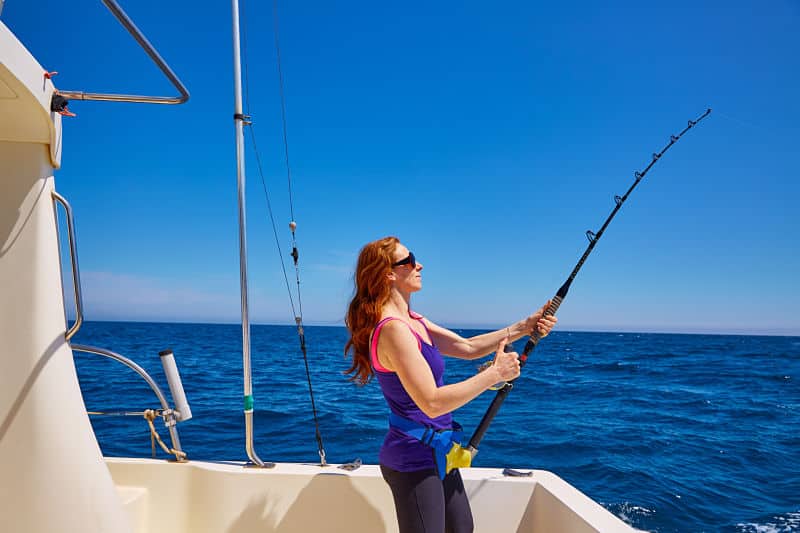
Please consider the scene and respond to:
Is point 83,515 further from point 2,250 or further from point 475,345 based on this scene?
point 475,345

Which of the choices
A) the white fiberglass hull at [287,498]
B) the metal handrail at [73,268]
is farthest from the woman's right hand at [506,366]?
the metal handrail at [73,268]

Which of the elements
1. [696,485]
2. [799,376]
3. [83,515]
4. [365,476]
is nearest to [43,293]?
[83,515]

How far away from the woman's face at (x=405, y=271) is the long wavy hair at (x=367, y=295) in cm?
2

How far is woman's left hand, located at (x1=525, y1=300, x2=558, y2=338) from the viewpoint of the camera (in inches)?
73.8

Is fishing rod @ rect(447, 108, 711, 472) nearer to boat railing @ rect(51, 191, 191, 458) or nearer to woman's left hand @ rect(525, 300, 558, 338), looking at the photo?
woman's left hand @ rect(525, 300, 558, 338)

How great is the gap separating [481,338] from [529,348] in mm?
206

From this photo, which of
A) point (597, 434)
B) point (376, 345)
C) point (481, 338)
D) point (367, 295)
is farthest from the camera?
point (597, 434)

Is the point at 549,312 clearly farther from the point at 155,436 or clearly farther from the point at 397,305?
the point at 155,436

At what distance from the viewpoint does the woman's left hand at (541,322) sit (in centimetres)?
188

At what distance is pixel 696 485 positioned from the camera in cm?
643

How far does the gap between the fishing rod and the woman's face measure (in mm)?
470

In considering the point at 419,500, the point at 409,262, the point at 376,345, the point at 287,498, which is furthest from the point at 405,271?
the point at 287,498

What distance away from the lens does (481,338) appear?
6.72ft

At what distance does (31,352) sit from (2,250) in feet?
1.01
